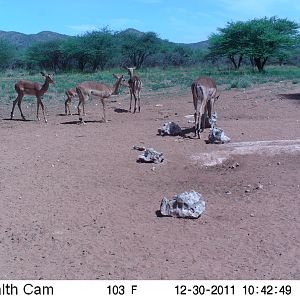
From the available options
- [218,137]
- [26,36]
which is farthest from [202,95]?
[26,36]

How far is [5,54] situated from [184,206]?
188ft

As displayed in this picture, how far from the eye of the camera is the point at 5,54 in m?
60.3

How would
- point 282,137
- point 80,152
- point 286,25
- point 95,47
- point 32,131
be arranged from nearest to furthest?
point 80,152 < point 282,137 < point 32,131 < point 286,25 < point 95,47

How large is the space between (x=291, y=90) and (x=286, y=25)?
80.1 ft

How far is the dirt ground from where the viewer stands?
5625mm

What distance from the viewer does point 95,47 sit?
55688 millimetres

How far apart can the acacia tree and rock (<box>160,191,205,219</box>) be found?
34.2m

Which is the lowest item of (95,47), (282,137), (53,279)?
(53,279)

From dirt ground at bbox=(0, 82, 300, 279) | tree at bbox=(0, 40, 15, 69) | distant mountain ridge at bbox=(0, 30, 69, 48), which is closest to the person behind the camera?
dirt ground at bbox=(0, 82, 300, 279)

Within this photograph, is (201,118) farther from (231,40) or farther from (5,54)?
(5,54)

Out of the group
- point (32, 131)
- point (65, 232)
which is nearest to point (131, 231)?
point (65, 232)

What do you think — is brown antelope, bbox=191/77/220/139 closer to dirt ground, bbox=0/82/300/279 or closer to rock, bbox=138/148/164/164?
dirt ground, bbox=0/82/300/279

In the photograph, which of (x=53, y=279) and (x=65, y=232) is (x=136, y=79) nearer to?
(x=65, y=232)

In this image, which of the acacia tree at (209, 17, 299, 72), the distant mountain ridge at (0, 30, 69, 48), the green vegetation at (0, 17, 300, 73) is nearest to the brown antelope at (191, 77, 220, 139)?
the acacia tree at (209, 17, 299, 72)
